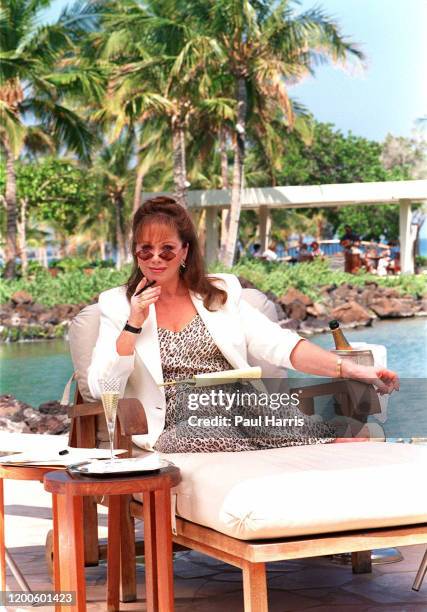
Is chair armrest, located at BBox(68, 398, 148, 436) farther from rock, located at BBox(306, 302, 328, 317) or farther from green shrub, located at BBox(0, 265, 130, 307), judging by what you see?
rock, located at BBox(306, 302, 328, 317)

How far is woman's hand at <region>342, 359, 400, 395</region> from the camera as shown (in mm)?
2943

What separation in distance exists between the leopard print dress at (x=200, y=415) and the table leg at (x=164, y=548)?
0.52 m

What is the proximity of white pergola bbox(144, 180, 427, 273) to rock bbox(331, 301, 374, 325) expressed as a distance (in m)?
2.01

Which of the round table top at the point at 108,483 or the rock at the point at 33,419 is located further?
the rock at the point at 33,419

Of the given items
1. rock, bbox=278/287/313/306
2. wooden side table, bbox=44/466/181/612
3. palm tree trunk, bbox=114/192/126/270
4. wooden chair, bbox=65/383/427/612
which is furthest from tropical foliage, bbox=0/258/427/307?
wooden side table, bbox=44/466/181/612

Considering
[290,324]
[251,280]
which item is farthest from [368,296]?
[290,324]

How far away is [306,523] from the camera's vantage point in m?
2.44

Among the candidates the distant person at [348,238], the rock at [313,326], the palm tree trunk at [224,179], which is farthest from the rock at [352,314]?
the distant person at [348,238]

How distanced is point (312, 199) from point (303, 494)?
22.2 meters

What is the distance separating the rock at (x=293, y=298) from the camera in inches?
807

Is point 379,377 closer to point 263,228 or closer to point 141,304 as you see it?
point 141,304

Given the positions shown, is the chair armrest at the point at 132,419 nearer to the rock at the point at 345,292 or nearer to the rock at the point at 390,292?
the rock at the point at 390,292

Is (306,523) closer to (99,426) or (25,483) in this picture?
(99,426)

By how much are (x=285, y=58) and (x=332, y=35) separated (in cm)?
133
